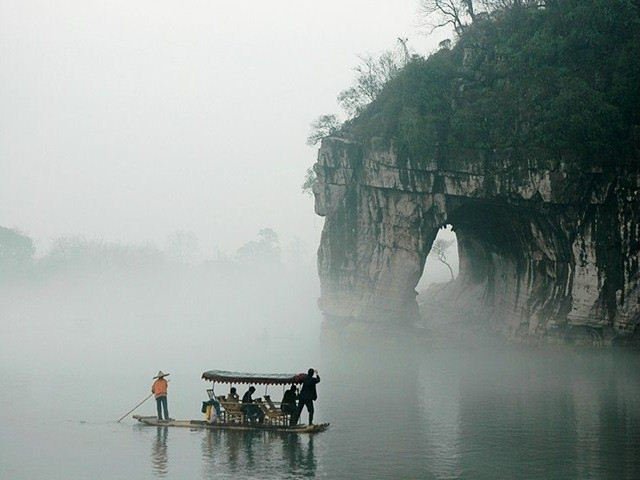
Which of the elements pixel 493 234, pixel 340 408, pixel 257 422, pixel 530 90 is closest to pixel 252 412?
pixel 257 422

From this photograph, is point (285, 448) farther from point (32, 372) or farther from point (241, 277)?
point (241, 277)

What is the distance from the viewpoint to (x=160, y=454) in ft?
75.9

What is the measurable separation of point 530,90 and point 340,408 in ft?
76.7

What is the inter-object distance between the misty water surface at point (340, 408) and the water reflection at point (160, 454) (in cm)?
5

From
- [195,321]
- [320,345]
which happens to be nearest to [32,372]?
[320,345]

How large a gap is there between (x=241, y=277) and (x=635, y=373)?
128105 mm

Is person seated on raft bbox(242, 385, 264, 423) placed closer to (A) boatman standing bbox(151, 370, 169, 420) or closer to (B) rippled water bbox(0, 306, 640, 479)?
(B) rippled water bbox(0, 306, 640, 479)

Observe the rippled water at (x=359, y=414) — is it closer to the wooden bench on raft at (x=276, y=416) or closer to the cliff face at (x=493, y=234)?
the wooden bench on raft at (x=276, y=416)

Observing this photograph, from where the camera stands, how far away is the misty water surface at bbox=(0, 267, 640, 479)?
2180cm

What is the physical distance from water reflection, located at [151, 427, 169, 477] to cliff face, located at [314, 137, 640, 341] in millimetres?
26369

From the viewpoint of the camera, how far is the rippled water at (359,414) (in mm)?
21672

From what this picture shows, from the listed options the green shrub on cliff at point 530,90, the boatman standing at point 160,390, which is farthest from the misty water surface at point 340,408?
the green shrub on cliff at point 530,90

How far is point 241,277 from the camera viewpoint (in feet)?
541

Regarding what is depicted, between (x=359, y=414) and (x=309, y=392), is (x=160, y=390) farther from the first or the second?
(x=359, y=414)
